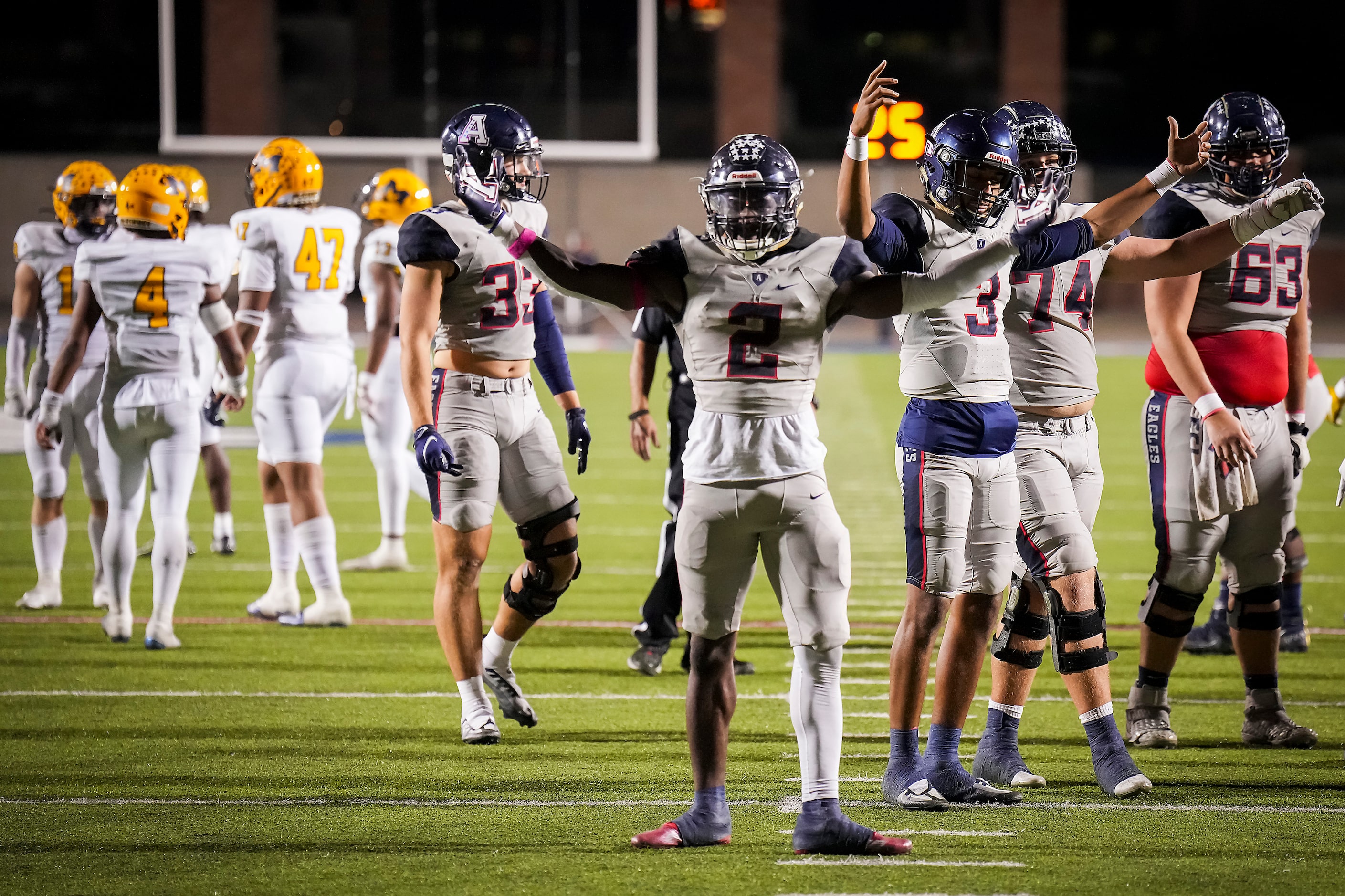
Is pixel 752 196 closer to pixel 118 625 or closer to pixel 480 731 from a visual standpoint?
pixel 480 731

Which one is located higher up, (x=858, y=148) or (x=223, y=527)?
(x=858, y=148)

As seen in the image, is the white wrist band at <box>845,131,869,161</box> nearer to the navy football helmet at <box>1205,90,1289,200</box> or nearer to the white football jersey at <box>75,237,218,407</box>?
the navy football helmet at <box>1205,90,1289,200</box>

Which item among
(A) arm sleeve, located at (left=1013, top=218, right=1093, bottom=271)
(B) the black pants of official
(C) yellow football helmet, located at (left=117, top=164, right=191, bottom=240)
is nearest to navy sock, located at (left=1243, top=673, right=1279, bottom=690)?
(A) arm sleeve, located at (left=1013, top=218, right=1093, bottom=271)

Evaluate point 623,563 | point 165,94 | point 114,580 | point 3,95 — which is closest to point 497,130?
point 114,580

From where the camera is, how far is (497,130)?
5195 mm

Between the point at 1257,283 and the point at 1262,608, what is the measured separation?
3.54ft

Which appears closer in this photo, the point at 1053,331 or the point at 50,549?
the point at 1053,331

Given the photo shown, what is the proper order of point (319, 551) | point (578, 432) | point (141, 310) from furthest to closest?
1. point (319, 551)
2. point (141, 310)
3. point (578, 432)

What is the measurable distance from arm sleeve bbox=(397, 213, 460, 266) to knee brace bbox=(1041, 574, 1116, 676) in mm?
2168

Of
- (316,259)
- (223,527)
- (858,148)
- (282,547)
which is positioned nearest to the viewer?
(858,148)

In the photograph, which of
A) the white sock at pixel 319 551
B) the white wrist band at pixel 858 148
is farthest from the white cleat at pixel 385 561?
the white wrist band at pixel 858 148

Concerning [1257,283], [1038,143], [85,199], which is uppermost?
[85,199]

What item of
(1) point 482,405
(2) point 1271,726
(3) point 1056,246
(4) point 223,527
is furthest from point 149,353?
(2) point 1271,726

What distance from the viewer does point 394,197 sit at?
8242 mm
